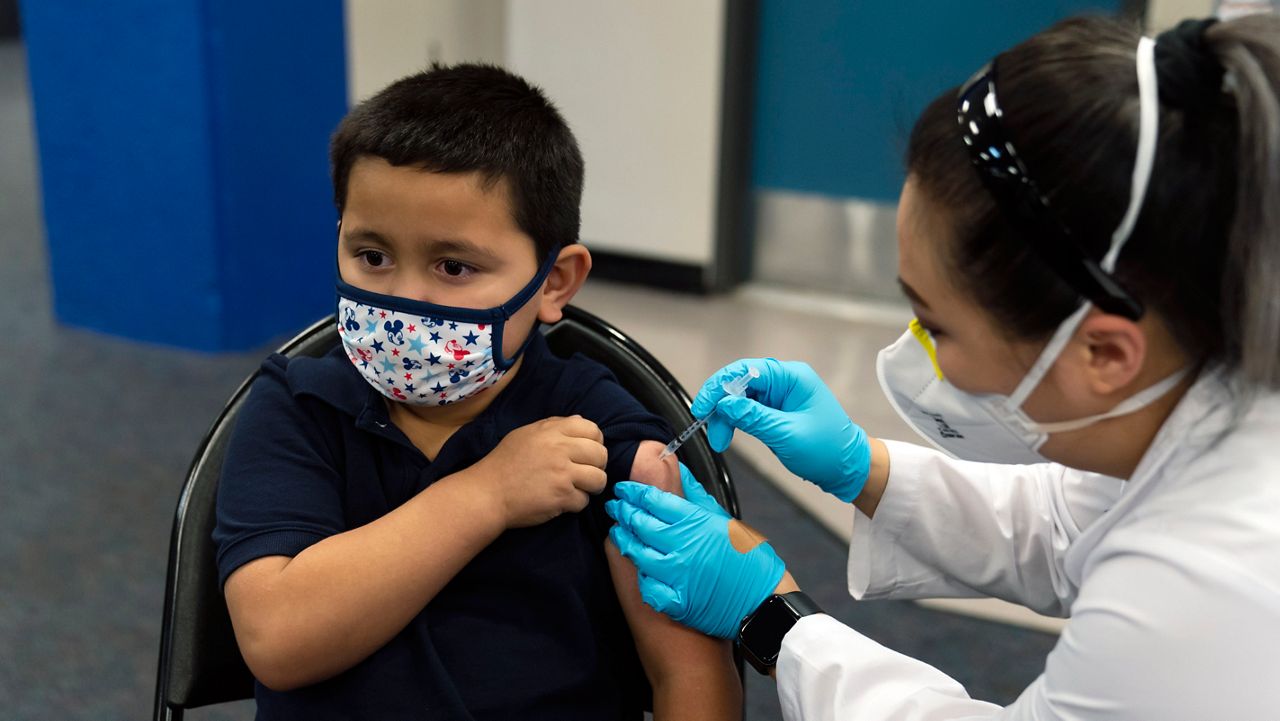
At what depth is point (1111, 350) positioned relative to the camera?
3.12 ft

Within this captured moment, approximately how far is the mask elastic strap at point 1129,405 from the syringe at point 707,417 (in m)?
0.35

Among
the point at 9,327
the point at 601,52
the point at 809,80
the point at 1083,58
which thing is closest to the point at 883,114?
the point at 809,80

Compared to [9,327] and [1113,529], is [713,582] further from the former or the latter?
[9,327]

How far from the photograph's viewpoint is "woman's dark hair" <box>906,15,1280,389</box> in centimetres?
85

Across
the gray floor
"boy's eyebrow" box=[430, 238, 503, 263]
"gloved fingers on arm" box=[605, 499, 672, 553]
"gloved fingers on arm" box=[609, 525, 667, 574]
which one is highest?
"boy's eyebrow" box=[430, 238, 503, 263]

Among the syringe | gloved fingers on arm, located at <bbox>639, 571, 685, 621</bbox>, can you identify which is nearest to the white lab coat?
gloved fingers on arm, located at <bbox>639, 571, 685, 621</bbox>

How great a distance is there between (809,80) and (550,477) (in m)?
3.19

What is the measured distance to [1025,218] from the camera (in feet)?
2.97

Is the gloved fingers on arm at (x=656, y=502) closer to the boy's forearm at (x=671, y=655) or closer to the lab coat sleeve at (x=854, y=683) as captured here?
the boy's forearm at (x=671, y=655)

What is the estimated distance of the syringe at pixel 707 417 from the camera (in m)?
1.24

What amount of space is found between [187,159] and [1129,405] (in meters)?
2.99

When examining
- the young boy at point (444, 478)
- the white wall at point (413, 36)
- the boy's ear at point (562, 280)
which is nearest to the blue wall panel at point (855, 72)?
the white wall at point (413, 36)

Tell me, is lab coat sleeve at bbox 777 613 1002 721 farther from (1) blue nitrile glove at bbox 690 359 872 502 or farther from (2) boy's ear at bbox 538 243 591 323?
(2) boy's ear at bbox 538 243 591 323

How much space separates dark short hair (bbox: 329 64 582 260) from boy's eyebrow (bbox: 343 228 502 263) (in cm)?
6
